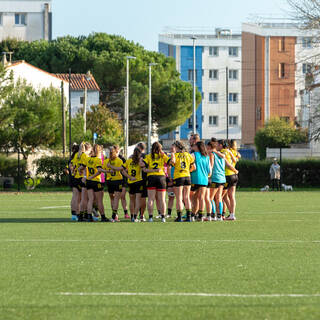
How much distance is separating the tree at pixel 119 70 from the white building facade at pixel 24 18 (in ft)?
47.0

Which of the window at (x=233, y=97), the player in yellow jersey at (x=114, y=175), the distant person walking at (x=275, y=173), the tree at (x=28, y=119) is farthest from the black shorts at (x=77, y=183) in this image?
the window at (x=233, y=97)

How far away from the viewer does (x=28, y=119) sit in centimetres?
5031

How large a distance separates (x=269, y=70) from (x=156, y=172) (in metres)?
75.7

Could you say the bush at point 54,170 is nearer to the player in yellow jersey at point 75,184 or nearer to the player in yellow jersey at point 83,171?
the player in yellow jersey at point 75,184

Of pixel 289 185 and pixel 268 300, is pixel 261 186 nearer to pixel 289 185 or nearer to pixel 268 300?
pixel 289 185

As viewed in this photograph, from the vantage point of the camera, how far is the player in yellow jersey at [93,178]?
2011 centimetres

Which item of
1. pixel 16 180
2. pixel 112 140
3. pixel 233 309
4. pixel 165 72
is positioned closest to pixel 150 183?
pixel 233 309

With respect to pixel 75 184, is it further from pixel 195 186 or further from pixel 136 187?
pixel 195 186

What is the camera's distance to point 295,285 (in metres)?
9.27

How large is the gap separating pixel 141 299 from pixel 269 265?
10.2 ft

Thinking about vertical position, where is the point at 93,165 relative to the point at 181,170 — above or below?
above

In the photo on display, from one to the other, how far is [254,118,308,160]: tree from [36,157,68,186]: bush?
35.5 metres

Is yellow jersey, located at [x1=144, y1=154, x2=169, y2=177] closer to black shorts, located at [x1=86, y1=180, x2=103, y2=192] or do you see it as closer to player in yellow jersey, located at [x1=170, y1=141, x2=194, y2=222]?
player in yellow jersey, located at [x1=170, y1=141, x2=194, y2=222]

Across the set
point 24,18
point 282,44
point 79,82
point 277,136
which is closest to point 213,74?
point 282,44
